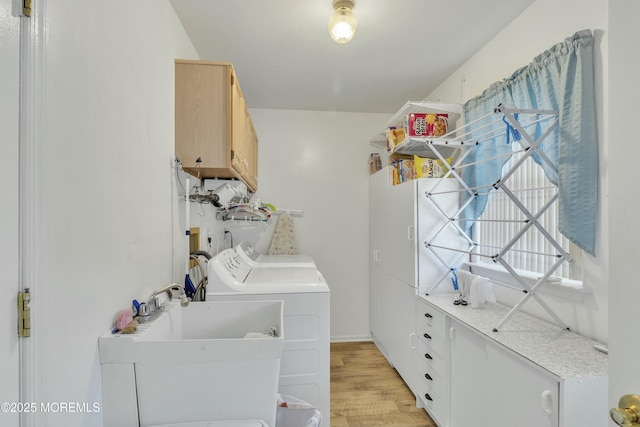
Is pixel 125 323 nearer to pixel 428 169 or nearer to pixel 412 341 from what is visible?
pixel 412 341

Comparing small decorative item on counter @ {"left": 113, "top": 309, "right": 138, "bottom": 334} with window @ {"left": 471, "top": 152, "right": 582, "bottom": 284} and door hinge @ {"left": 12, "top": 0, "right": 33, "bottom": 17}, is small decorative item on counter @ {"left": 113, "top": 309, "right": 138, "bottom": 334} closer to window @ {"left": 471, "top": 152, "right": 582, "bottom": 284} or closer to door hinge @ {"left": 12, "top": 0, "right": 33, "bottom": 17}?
door hinge @ {"left": 12, "top": 0, "right": 33, "bottom": 17}

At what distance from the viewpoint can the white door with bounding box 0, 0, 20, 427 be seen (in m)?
0.69

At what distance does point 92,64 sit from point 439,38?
200cm

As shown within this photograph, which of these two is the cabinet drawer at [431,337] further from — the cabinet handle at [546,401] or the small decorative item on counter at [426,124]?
the small decorative item on counter at [426,124]

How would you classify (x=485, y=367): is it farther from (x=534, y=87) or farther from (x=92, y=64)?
(x=92, y=64)

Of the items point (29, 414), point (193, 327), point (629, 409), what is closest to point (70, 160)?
point (29, 414)

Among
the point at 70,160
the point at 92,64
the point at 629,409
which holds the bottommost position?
the point at 629,409

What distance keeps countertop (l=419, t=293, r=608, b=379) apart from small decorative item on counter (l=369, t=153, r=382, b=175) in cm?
184

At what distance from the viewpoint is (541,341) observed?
4.34 feet

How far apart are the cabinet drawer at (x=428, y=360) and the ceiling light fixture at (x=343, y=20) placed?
2.00 meters

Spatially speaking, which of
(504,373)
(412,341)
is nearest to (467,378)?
(504,373)

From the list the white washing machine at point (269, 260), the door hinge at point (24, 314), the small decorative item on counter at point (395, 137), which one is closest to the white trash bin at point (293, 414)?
the door hinge at point (24, 314)

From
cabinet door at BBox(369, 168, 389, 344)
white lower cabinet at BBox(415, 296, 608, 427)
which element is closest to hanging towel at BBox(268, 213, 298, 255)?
cabinet door at BBox(369, 168, 389, 344)

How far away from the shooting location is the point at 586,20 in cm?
138
